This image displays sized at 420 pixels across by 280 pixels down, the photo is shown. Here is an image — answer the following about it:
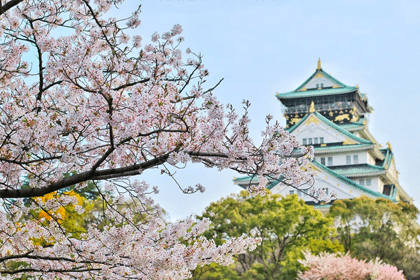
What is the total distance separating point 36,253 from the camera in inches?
259

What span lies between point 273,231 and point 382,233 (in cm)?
611

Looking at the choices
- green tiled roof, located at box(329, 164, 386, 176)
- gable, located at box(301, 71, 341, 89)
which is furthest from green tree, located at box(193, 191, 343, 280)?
gable, located at box(301, 71, 341, 89)

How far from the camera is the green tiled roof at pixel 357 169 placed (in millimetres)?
40781

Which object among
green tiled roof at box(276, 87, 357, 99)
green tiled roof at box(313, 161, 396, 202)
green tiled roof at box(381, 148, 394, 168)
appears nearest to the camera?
green tiled roof at box(313, 161, 396, 202)

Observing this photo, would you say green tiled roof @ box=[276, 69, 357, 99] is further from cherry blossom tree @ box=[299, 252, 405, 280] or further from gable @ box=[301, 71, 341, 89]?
cherry blossom tree @ box=[299, 252, 405, 280]

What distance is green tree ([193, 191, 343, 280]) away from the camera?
21.0 m

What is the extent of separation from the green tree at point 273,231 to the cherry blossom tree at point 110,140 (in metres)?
14.6

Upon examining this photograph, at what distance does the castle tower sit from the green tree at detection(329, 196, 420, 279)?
383 inches

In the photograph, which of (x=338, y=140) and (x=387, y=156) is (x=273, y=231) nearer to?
(x=338, y=140)

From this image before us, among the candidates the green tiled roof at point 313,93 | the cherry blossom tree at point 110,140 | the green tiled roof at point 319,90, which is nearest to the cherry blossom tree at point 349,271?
the cherry blossom tree at point 110,140

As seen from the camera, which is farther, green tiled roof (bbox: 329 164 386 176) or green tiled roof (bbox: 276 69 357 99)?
green tiled roof (bbox: 276 69 357 99)

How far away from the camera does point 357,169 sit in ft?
136

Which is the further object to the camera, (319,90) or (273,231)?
(319,90)

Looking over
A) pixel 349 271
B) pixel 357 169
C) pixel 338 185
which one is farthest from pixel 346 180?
pixel 349 271
